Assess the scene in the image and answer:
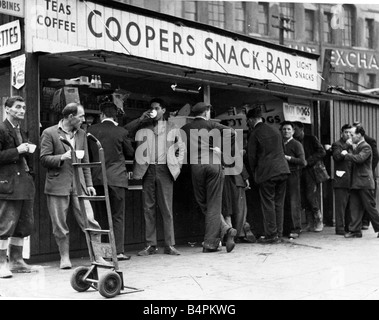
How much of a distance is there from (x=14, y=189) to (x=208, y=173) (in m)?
3.03

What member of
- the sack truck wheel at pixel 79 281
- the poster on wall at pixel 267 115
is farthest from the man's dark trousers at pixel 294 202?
the sack truck wheel at pixel 79 281

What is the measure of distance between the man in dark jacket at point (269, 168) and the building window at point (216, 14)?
25941 mm

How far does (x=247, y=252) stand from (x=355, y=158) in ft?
9.64

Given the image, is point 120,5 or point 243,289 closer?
point 243,289

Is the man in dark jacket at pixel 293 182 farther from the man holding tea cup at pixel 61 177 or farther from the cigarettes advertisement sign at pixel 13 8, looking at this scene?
the cigarettes advertisement sign at pixel 13 8

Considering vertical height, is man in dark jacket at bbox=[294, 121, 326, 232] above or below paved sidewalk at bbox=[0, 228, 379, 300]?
above

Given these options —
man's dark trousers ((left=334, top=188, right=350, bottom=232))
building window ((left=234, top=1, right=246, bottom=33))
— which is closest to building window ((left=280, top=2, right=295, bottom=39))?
building window ((left=234, top=1, right=246, bottom=33))

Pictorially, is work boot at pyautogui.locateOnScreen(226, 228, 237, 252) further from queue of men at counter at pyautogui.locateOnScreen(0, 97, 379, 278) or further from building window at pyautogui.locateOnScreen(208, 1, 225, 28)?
building window at pyautogui.locateOnScreen(208, 1, 225, 28)

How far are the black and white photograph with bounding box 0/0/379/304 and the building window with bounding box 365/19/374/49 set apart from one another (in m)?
29.8

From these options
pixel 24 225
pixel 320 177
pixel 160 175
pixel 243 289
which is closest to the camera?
pixel 243 289

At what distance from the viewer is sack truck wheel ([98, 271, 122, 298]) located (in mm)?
5496
